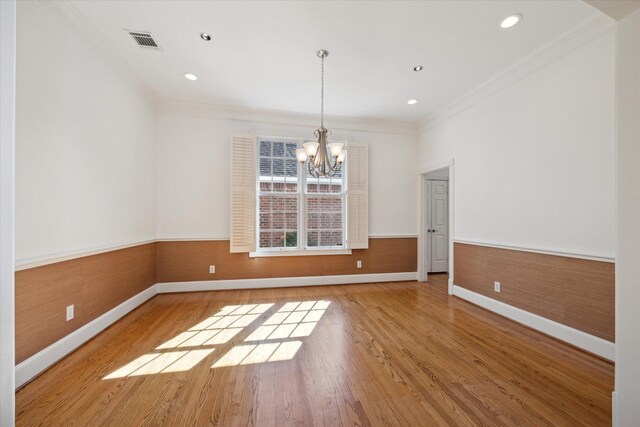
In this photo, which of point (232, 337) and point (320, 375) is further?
point (232, 337)

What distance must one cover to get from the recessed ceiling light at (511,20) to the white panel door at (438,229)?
352 centimetres

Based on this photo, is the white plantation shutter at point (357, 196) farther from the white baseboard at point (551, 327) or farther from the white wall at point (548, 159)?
the white baseboard at point (551, 327)

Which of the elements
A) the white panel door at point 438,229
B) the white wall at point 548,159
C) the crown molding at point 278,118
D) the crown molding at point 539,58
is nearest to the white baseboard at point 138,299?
the white panel door at point 438,229

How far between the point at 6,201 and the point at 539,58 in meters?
4.02

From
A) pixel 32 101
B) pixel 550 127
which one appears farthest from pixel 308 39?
pixel 550 127

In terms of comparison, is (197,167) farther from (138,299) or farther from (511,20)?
(511,20)

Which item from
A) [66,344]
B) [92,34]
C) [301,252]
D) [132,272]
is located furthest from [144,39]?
[301,252]

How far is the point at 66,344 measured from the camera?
2127 millimetres

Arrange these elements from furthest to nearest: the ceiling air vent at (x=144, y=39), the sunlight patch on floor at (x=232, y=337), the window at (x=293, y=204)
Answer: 1. the window at (x=293, y=204)
2. the ceiling air vent at (x=144, y=39)
3. the sunlight patch on floor at (x=232, y=337)

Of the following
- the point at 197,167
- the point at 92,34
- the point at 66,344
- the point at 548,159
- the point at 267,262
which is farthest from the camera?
the point at 267,262

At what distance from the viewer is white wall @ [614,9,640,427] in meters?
1.15

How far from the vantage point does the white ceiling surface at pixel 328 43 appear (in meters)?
2.12

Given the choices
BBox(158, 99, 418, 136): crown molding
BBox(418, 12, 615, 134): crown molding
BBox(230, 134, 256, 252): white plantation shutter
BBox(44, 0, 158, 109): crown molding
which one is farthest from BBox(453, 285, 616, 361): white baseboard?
BBox(44, 0, 158, 109): crown molding

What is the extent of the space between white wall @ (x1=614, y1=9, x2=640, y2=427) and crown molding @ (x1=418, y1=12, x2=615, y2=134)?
150 centimetres
